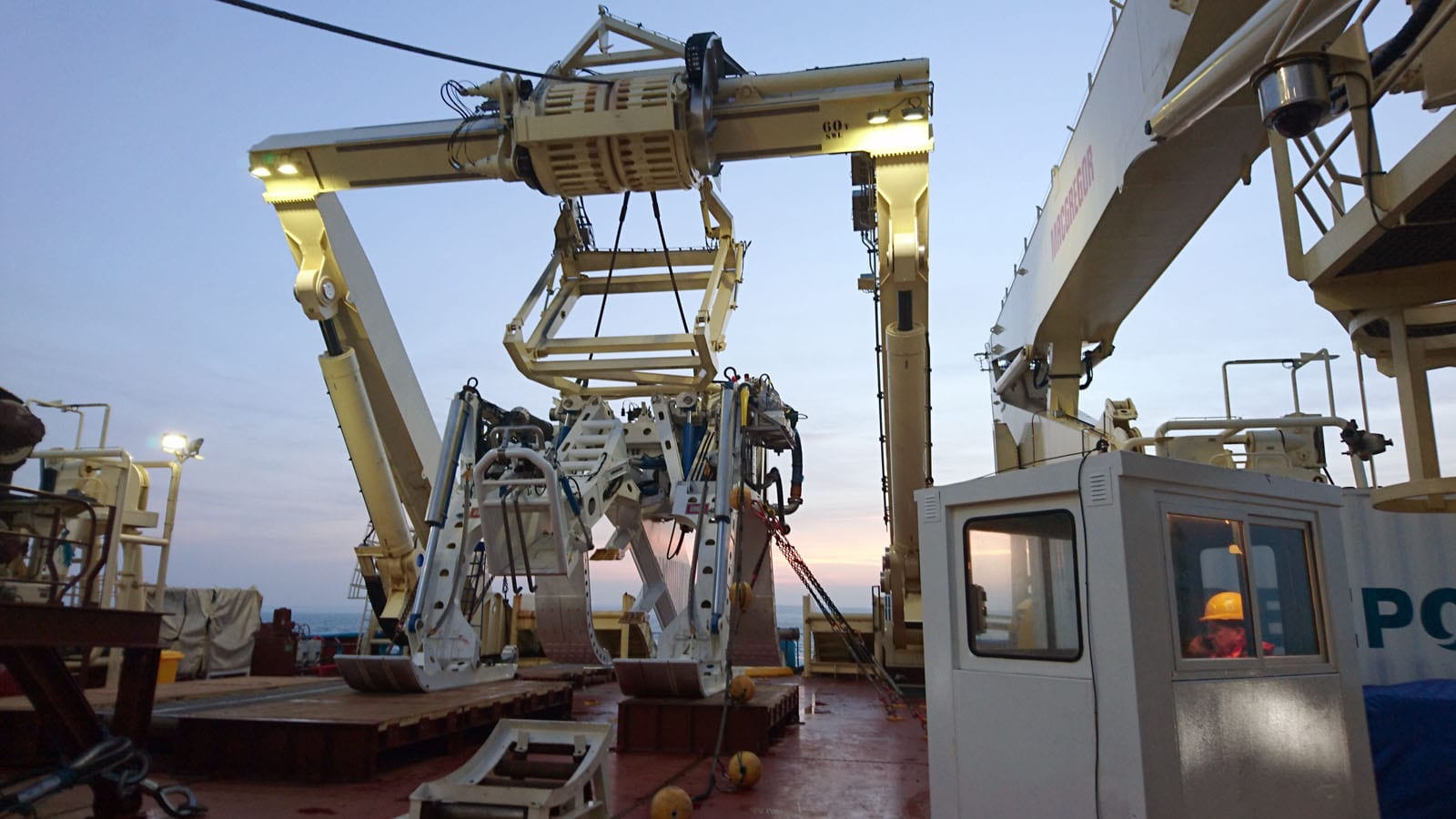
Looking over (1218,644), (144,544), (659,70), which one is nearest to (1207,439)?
(1218,644)

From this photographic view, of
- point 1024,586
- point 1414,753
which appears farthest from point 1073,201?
point 1414,753

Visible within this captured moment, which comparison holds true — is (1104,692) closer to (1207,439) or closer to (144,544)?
(1207,439)

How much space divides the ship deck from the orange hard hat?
260 centimetres

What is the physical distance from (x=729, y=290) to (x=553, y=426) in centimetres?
295

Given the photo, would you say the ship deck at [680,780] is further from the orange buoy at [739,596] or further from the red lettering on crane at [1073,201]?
the red lettering on crane at [1073,201]

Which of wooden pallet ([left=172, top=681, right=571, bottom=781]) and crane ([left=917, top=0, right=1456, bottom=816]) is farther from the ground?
crane ([left=917, top=0, right=1456, bottom=816])

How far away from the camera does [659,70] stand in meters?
9.29

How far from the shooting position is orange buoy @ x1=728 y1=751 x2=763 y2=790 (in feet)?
→ 21.5

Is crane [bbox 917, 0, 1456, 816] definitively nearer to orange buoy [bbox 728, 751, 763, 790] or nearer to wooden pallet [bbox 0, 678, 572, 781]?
orange buoy [bbox 728, 751, 763, 790]

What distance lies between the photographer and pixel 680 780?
22.9ft

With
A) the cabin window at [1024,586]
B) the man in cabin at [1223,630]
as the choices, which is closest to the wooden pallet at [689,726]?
the cabin window at [1024,586]

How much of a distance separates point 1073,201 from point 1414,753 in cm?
470

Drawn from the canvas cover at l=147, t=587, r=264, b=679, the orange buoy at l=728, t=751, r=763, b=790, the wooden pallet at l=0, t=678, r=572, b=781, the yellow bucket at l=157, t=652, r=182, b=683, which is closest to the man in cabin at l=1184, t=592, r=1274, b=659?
the orange buoy at l=728, t=751, r=763, b=790

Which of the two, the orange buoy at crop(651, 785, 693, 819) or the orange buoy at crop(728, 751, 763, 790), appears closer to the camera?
the orange buoy at crop(651, 785, 693, 819)
